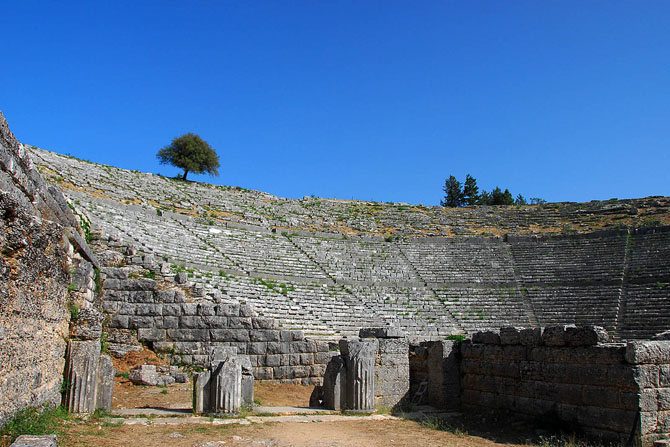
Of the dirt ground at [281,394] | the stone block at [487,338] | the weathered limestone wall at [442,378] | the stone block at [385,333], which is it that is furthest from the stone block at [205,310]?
the stone block at [487,338]

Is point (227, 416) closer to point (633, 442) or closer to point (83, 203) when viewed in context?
point (633, 442)

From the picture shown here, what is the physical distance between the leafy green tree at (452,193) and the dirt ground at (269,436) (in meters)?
49.1

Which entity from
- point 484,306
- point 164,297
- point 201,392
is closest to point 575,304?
point 484,306

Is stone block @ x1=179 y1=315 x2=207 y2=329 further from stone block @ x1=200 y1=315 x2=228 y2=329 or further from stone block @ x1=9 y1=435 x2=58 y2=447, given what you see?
stone block @ x1=9 y1=435 x2=58 y2=447

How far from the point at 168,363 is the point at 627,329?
16883 millimetres

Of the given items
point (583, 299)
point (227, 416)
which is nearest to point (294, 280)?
point (583, 299)

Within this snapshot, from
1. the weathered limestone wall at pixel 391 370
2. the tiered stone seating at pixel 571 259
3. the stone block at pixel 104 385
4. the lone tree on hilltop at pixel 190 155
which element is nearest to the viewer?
the stone block at pixel 104 385

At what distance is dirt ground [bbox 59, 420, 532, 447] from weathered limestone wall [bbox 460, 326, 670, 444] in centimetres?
129

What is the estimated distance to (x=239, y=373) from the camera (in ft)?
28.7

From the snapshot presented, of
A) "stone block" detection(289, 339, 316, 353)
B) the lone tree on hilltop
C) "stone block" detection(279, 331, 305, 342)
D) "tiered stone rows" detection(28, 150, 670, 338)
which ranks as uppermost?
the lone tree on hilltop

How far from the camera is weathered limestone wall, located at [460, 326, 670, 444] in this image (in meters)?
6.68

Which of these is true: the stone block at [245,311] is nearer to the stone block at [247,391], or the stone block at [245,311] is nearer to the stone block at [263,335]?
the stone block at [263,335]

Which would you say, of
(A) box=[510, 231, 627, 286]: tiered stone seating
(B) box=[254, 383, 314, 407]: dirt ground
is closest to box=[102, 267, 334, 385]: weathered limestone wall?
(B) box=[254, 383, 314, 407]: dirt ground

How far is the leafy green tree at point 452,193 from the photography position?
183 feet
